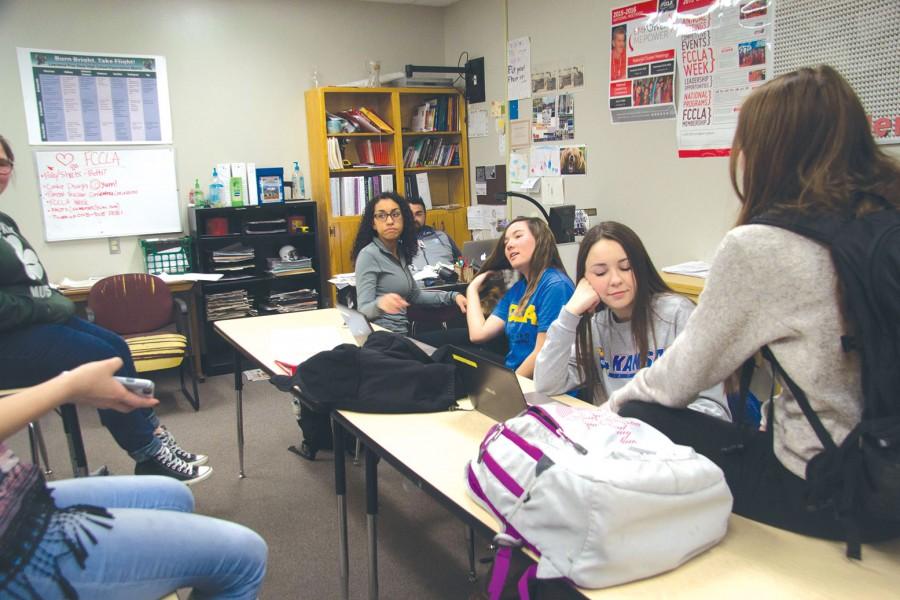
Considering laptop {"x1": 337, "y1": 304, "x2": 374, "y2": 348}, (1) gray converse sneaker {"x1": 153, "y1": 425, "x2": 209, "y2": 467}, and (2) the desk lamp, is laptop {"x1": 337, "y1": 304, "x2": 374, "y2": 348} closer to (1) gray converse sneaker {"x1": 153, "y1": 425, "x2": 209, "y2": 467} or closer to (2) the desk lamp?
(1) gray converse sneaker {"x1": 153, "y1": 425, "x2": 209, "y2": 467}

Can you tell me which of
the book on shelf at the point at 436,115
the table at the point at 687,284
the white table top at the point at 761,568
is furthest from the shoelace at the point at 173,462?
the book on shelf at the point at 436,115

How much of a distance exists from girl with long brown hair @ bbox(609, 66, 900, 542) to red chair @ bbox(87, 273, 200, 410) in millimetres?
3432

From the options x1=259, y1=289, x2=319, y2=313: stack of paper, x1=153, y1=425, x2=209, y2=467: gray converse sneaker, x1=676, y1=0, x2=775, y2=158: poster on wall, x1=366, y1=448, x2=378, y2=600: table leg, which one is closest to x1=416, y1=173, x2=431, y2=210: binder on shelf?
x1=259, y1=289, x2=319, y2=313: stack of paper

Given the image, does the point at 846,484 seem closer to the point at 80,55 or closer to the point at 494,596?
the point at 494,596

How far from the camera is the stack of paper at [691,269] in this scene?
11.8 feet

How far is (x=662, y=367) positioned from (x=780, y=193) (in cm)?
39

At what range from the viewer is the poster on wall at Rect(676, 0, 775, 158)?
3.42m

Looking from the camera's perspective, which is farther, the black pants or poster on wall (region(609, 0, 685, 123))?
poster on wall (region(609, 0, 685, 123))

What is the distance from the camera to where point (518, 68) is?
200 inches

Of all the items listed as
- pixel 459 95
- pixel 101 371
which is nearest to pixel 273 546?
pixel 101 371

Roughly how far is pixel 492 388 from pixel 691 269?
7.25ft

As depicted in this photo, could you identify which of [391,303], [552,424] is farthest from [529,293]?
[552,424]

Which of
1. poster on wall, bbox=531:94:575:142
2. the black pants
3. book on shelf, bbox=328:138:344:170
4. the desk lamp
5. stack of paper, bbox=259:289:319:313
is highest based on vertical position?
poster on wall, bbox=531:94:575:142

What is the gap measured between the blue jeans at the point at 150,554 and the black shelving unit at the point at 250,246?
3.45 meters
